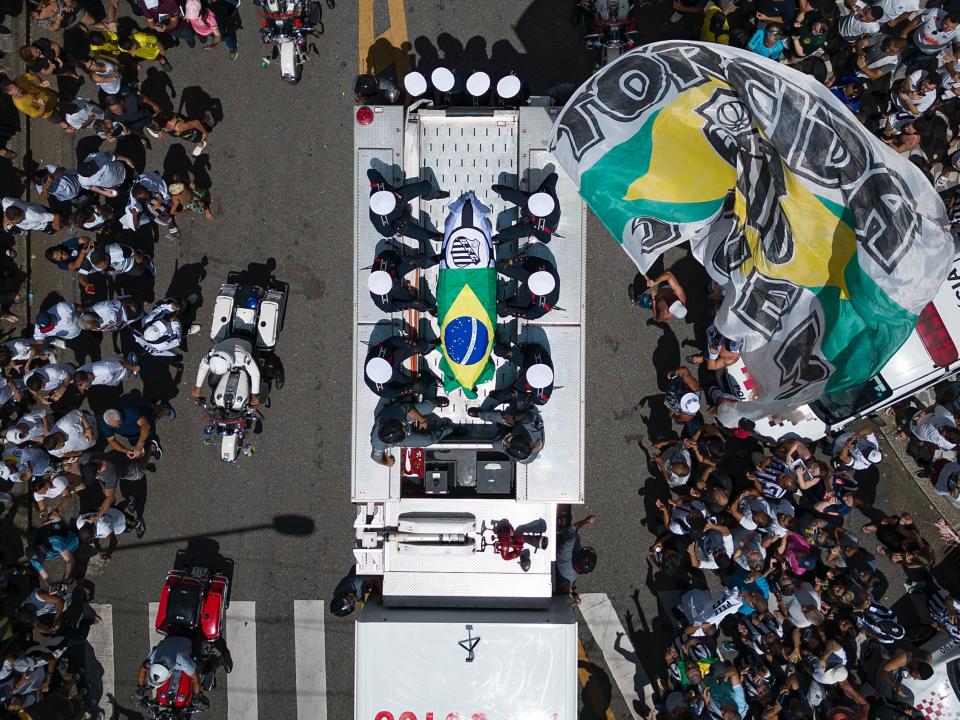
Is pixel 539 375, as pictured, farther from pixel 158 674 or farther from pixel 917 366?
pixel 158 674

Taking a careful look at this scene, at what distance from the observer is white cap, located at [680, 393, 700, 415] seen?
31.4 feet

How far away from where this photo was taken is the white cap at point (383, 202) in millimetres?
8250

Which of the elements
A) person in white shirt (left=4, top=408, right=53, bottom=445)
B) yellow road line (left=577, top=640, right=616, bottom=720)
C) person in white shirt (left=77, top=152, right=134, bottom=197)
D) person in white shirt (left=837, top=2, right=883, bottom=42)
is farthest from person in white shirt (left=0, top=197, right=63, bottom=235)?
person in white shirt (left=837, top=2, right=883, bottom=42)

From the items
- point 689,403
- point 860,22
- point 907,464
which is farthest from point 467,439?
point 860,22

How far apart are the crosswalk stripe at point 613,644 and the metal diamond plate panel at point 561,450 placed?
114 inches

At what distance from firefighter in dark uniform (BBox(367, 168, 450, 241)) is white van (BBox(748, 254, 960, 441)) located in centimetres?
671

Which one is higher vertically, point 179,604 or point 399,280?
point 399,280

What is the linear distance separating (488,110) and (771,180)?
13.4ft

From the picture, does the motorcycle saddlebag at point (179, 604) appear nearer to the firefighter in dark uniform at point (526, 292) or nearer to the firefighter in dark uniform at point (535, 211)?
the firefighter in dark uniform at point (526, 292)

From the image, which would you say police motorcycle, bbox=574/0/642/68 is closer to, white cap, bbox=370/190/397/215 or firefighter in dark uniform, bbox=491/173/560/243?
firefighter in dark uniform, bbox=491/173/560/243

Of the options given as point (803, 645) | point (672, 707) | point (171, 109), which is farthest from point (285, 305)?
point (803, 645)

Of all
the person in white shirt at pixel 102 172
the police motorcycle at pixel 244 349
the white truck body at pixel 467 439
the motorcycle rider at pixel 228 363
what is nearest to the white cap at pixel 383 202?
the white truck body at pixel 467 439

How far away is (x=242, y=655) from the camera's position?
1045cm

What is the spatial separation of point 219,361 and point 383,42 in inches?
249
